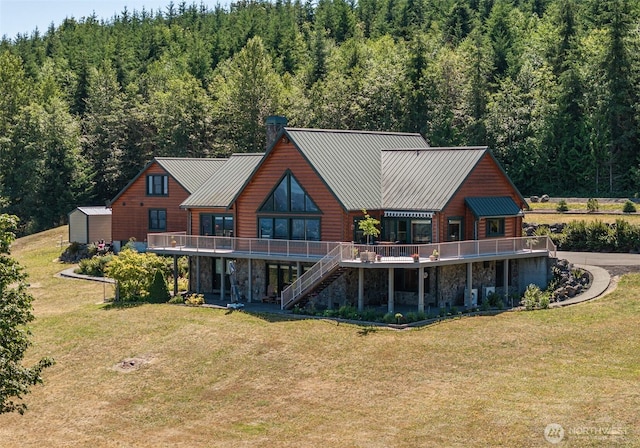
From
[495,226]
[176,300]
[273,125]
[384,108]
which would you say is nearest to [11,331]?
[176,300]

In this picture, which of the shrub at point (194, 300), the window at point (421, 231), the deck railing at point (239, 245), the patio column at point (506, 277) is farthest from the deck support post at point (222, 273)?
the patio column at point (506, 277)

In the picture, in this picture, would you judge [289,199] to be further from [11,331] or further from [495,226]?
[11,331]

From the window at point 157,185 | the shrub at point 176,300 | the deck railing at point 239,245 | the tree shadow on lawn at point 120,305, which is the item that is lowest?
the tree shadow on lawn at point 120,305

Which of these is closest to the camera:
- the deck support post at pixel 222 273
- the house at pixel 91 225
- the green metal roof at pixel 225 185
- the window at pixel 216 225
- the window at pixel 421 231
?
the window at pixel 421 231

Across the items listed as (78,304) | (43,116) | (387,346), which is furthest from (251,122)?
(387,346)

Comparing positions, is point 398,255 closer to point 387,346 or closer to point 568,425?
point 387,346

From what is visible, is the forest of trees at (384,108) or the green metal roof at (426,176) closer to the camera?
the green metal roof at (426,176)

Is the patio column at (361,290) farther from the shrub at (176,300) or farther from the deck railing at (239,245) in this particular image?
the shrub at (176,300)
